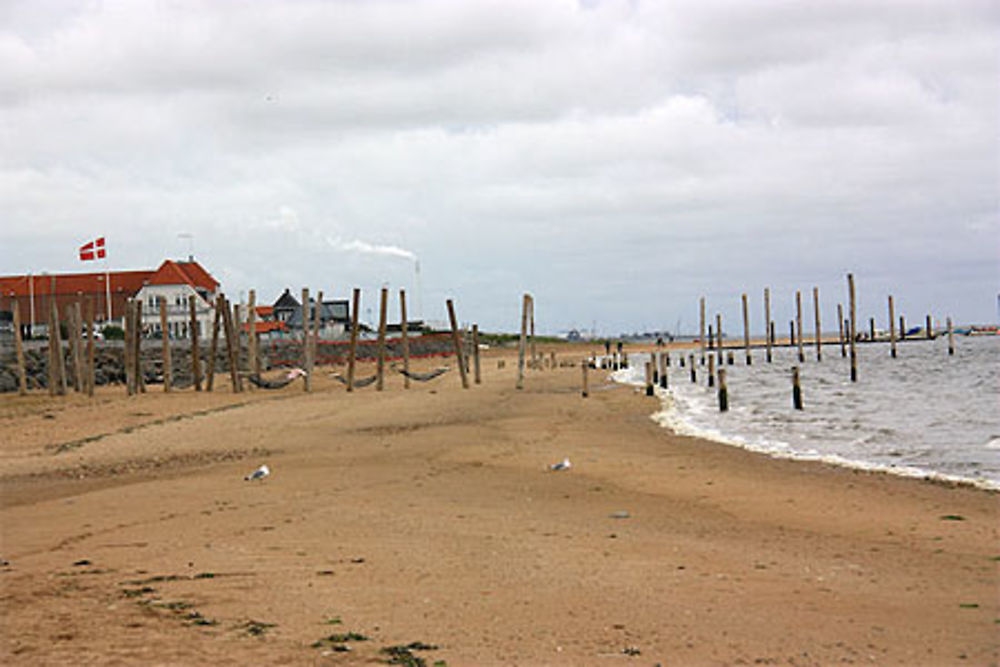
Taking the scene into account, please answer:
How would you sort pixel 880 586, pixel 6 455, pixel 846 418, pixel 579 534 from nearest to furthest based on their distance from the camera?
pixel 880 586, pixel 579 534, pixel 6 455, pixel 846 418

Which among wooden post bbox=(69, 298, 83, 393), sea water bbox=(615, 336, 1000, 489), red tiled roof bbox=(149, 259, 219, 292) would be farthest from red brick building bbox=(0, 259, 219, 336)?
sea water bbox=(615, 336, 1000, 489)

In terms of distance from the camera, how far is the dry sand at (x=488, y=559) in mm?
5770

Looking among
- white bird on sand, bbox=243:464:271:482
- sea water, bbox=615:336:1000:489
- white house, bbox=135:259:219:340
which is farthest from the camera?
white house, bbox=135:259:219:340

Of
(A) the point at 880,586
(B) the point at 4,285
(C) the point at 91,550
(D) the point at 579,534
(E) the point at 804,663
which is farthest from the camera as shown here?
(B) the point at 4,285

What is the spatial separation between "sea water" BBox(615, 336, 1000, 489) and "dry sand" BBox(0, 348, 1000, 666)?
73.1 inches

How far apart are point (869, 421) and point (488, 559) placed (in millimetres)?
18176

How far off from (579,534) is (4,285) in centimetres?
9614

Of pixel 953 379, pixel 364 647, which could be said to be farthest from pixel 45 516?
pixel 953 379

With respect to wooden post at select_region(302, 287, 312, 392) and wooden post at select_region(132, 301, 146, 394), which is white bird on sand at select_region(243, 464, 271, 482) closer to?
wooden post at select_region(302, 287, 312, 392)

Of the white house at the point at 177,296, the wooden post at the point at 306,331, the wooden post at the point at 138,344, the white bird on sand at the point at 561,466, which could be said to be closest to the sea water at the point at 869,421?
the white bird on sand at the point at 561,466

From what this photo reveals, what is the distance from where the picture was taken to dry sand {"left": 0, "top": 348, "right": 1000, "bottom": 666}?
5770 millimetres

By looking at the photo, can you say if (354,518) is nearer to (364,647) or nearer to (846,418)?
(364,647)

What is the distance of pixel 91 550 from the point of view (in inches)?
338

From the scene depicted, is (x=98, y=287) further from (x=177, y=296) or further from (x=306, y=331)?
(x=306, y=331)
